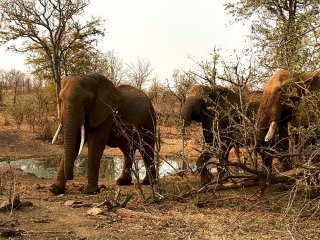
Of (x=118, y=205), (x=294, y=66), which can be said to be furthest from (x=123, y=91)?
(x=294, y=66)

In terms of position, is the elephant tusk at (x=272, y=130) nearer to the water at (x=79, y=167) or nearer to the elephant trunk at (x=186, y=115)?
the elephant trunk at (x=186, y=115)

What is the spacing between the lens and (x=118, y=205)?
8.16 metres

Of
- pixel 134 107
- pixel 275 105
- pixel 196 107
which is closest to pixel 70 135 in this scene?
pixel 134 107

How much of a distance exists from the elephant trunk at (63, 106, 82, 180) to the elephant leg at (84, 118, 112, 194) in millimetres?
707

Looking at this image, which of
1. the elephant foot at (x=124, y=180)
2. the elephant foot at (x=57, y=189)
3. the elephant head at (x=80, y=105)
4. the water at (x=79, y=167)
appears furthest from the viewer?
the water at (x=79, y=167)

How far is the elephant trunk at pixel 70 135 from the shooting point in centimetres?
1005

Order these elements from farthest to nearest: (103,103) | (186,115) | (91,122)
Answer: (186,115) → (103,103) → (91,122)

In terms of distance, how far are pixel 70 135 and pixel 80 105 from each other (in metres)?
0.78

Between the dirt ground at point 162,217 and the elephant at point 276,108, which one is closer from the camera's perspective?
the dirt ground at point 162,217

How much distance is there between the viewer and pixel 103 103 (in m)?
11.2

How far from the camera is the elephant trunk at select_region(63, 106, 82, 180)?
10.0 meters

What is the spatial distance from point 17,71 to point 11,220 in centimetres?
7302

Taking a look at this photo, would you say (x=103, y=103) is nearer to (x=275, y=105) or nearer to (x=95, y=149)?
(x=95, y=149)

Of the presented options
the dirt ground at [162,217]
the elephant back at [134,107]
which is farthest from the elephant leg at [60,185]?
the elephant back at [134,107]
